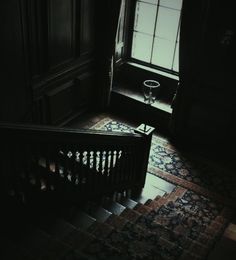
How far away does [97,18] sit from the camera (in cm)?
484

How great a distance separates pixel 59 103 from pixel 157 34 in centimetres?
156

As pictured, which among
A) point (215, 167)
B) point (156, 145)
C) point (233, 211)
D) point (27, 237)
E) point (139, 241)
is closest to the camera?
point (27, 237)

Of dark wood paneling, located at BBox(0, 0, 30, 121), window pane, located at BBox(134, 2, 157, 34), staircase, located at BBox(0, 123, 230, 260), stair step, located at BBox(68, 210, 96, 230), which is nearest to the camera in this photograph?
staircase, located at BBox(0, 123, 230, 260)

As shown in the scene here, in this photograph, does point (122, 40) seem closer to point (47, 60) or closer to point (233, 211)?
point (47, 60)

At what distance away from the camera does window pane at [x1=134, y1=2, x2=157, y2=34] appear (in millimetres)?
4941

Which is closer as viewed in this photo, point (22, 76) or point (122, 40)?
point (22, 76)

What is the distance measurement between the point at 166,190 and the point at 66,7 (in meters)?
2.27

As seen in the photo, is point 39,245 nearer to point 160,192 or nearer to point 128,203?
point 128,203

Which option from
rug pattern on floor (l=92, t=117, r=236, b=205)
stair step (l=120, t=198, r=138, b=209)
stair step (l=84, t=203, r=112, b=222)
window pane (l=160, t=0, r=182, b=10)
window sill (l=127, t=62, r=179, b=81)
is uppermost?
window pane (l=160, t=0, r=182, b=10)

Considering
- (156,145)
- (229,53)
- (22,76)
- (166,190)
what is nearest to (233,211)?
(166,190)

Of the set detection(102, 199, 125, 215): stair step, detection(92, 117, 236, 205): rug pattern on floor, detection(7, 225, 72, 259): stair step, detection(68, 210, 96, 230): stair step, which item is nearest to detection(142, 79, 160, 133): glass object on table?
detection(92, 117, 236, 205): rug pattern on floor

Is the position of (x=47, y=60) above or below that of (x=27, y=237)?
above

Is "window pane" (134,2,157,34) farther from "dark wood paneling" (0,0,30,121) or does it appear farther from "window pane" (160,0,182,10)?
"dark wood paneling" (0,0,30,121)

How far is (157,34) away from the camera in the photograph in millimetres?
5023
